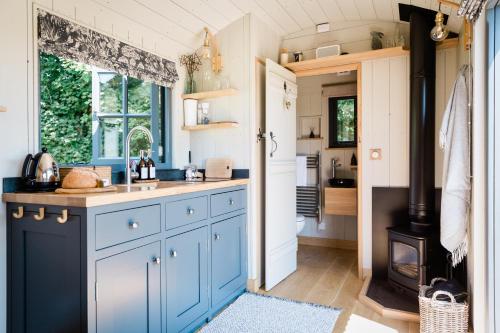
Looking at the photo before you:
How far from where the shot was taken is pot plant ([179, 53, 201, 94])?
2.98 metres

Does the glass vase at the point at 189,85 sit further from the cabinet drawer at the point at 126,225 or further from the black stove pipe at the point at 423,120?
the black stove pipe at the point at 423,120

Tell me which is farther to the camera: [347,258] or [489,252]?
[347,258]

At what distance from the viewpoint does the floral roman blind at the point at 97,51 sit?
75.0 inches

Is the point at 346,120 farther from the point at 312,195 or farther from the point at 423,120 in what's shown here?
the point at 423,120

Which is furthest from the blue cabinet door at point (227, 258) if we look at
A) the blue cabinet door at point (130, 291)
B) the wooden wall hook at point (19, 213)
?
the wooden wall hook at point (19, 213)

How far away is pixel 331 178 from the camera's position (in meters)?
4.21

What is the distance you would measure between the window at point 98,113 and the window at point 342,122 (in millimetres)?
2222

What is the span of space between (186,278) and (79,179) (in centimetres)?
88

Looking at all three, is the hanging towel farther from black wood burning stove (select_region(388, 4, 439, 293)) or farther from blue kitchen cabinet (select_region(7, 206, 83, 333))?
blue kitchen cabinet (select_region(7, 206, 83, 333))

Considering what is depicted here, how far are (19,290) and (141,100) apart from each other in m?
1.58

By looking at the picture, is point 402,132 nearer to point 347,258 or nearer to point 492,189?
point 492,189

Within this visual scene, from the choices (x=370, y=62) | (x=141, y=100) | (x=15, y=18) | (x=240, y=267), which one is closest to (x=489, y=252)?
(x=240, y=267)

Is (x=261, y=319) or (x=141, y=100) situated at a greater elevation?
(x=141, y=100)

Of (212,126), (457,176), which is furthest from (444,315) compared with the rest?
(212,126)
